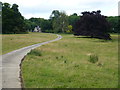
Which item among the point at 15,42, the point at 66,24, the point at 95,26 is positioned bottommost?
the point at 15,42

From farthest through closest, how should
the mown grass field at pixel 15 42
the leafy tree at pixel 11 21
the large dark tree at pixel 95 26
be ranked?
the leafy tree at pixel 11 21, the large dark tree at pixel 95 26, the mown grass field at pixel 15 42

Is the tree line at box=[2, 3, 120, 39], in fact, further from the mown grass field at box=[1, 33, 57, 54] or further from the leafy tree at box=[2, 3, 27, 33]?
the mown grass field at box=[1, 33, 57, 54]

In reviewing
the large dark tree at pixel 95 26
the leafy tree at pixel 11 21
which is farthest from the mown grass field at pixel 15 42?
the leafy tree at pixel 11 21

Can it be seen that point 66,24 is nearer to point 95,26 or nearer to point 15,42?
point 95,26

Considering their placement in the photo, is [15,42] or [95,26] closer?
[15,42]

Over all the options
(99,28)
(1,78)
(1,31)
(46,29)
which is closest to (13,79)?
(1,78)

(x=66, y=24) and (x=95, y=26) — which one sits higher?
(x=66, y=24)

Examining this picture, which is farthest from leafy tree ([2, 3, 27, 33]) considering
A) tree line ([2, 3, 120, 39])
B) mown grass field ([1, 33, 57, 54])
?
mown grass field ([1, 33, 57, 54])

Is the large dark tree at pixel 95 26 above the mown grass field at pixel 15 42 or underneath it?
above

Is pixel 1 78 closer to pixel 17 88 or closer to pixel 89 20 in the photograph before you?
pixel 17 88

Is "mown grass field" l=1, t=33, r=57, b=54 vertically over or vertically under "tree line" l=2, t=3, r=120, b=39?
under

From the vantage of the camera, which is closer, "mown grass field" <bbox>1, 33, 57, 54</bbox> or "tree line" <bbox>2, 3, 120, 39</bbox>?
"mown grass field" <bbox>1, 33, 57, 54</bbox>

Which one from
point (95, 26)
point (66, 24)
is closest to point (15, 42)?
point (95, 26)

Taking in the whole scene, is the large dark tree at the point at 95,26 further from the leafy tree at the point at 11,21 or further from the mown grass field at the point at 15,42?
the leafy tree at the point at 11,21
